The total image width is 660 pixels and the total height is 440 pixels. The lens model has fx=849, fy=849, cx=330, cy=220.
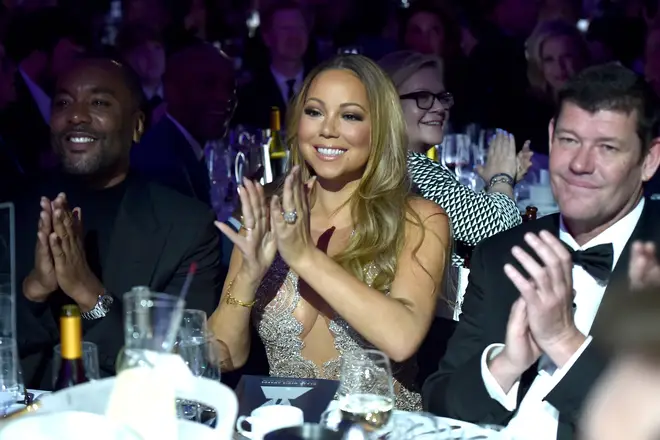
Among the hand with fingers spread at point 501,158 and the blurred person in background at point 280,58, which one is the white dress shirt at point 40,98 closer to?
the blurred person in background at point 280,58

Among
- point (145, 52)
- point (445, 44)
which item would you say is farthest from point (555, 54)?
point (145, 52)

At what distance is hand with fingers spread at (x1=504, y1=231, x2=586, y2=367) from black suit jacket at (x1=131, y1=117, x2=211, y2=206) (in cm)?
268

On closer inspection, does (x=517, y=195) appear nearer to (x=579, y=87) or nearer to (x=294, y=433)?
(x=579, y=87)

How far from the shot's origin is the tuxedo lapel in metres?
2.93

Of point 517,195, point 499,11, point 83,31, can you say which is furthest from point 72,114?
point 499,11

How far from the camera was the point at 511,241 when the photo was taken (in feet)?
7.65

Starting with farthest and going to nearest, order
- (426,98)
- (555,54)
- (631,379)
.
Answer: (555,54)
(426,98)
(631,379)

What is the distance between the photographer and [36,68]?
562 cm

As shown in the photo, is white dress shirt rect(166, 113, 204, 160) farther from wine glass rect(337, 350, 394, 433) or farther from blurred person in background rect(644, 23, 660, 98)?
wine glass rect(337, 350, 394, 433)

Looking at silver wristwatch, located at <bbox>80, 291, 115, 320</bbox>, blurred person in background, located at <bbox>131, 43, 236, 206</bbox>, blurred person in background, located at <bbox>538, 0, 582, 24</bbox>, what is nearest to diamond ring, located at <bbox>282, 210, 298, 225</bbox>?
silver wristwatch, located at <bbox>80, 291, 115, 320</bbox>

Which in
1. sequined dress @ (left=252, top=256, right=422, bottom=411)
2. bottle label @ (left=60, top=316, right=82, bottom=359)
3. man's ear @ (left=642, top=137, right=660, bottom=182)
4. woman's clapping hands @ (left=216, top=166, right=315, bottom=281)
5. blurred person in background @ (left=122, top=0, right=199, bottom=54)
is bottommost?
sequined dress @ (left=252, top=256, right=422, bottom=411)

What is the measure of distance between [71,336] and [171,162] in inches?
116

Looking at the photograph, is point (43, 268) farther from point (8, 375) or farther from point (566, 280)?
point (566, 280)

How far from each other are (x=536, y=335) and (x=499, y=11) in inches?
240
